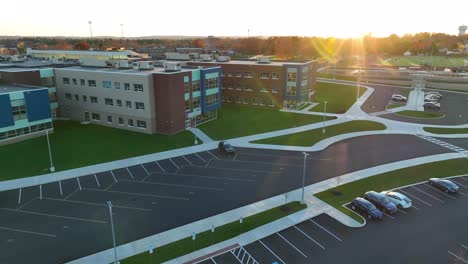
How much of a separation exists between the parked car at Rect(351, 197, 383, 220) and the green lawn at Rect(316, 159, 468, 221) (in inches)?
39.1

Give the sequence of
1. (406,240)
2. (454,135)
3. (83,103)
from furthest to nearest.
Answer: (83,103) < (454,135) < (406,240)

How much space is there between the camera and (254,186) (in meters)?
34.6

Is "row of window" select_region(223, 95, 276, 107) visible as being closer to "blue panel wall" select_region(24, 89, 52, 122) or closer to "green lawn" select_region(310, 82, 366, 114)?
"green lawn" select_region(310, 82, 366, 114)

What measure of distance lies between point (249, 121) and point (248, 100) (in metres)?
15.4

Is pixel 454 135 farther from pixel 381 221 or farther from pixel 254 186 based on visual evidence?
pixel 254 186

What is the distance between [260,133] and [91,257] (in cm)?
3419

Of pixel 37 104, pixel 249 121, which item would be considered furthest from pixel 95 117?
pixel 249 121

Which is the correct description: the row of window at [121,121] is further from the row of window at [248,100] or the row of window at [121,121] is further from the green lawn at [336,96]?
the green lawn at [336,96]

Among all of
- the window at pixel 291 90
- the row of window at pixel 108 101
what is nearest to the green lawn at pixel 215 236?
the row of window at pixel 108 101

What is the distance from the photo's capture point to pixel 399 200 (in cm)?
3041

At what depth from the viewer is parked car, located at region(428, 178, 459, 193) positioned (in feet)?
108

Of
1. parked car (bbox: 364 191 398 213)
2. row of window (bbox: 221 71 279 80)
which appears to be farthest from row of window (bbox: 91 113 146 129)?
parked car (bbox: 364 191 398 213)

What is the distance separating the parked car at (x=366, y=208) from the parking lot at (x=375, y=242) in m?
0.61

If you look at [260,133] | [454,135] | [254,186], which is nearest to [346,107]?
[454,135]
